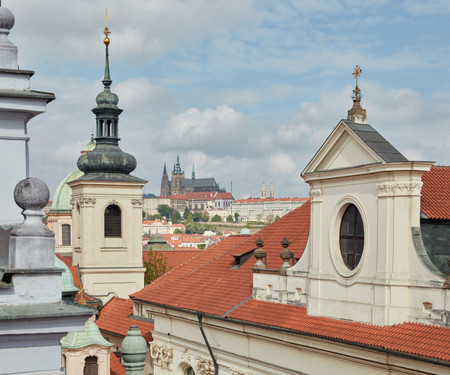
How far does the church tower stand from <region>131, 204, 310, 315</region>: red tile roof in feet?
70.8

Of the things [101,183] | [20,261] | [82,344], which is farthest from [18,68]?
[101,183]

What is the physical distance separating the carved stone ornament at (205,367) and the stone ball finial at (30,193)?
1899cm

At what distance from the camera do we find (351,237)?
21.5 m

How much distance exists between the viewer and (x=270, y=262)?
89.0 feet

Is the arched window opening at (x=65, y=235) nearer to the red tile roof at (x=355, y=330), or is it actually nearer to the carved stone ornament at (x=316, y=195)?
the red tile roof at (x=355, y=330)

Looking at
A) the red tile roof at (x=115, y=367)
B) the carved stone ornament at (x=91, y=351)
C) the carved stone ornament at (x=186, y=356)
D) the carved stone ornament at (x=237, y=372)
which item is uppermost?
the carved stone ornament at (x=237, y=372)

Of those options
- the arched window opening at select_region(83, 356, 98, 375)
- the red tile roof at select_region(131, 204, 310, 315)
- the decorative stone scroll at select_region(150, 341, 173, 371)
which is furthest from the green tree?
the decorative stone scroll at select_region(150, 341, 173, 371)

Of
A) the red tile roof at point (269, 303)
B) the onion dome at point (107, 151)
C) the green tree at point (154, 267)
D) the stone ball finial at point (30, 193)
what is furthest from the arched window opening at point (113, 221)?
the stone ball finial at point (30, 193)

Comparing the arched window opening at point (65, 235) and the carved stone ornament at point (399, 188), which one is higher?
the carved stone ornament at point (399, 188)

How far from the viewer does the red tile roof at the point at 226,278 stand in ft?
88.1

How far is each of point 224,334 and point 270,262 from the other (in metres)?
2.83

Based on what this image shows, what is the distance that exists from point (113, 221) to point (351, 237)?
3482 centimetres

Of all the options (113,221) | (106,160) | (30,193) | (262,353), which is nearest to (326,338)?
(262,353)

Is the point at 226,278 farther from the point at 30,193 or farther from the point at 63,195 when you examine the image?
the point at 63,195
